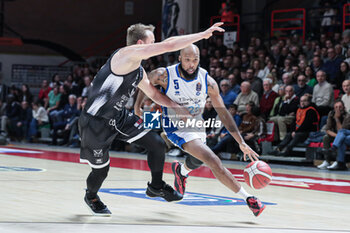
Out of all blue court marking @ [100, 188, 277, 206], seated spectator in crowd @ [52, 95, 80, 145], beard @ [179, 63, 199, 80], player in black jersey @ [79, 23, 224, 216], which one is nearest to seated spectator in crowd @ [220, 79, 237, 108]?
seated spectator in crowd @ [52, 95, 80, 145]

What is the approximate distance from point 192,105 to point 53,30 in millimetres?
19691

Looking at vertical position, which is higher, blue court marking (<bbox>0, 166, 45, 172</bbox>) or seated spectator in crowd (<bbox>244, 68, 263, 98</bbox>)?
seated spectator in crowd (<bbox>244, 68, 263, 98</bbox>)

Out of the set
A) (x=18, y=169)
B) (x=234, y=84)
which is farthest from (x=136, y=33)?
(x=234, y=84)

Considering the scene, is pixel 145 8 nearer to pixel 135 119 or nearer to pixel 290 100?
pixel 290 100

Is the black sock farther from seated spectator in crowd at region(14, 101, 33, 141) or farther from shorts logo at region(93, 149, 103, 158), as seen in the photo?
seated spectator in crowd at region(14, 101, 33, 141)

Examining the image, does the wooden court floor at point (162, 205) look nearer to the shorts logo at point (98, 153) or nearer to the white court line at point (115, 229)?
the white court line at point (115, 229)

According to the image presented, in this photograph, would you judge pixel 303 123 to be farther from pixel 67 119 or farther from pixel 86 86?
Result: pixel 86 86

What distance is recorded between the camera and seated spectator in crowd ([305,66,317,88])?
1320 centimetres

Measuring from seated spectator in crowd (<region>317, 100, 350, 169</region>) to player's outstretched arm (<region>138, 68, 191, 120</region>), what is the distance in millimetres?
6358

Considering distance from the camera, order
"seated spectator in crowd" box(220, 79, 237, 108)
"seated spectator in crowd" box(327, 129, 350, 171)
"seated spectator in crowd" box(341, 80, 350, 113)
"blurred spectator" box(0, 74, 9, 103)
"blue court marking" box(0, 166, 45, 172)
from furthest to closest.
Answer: "blurred spectator" box(0, 74, 9, 103) < "seated spectator in crowd" box(220, 79, 237, 108) < "seated spectator in crowd" box(341, 80, 350, 113) < "seated spectator in crowd" box(327, 129, 350, 171) < "blue court marking" box(0, 166, 45, 172)

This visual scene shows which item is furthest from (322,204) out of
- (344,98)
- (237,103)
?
(237,103)

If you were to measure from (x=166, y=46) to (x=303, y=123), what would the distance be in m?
8.06

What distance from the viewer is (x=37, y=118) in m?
19.4

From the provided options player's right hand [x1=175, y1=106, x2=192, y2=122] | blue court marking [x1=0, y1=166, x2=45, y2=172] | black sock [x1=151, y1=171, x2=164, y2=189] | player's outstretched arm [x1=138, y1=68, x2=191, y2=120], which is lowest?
blue court marking [x1=0, y1=166, x2=45, y2=172]
